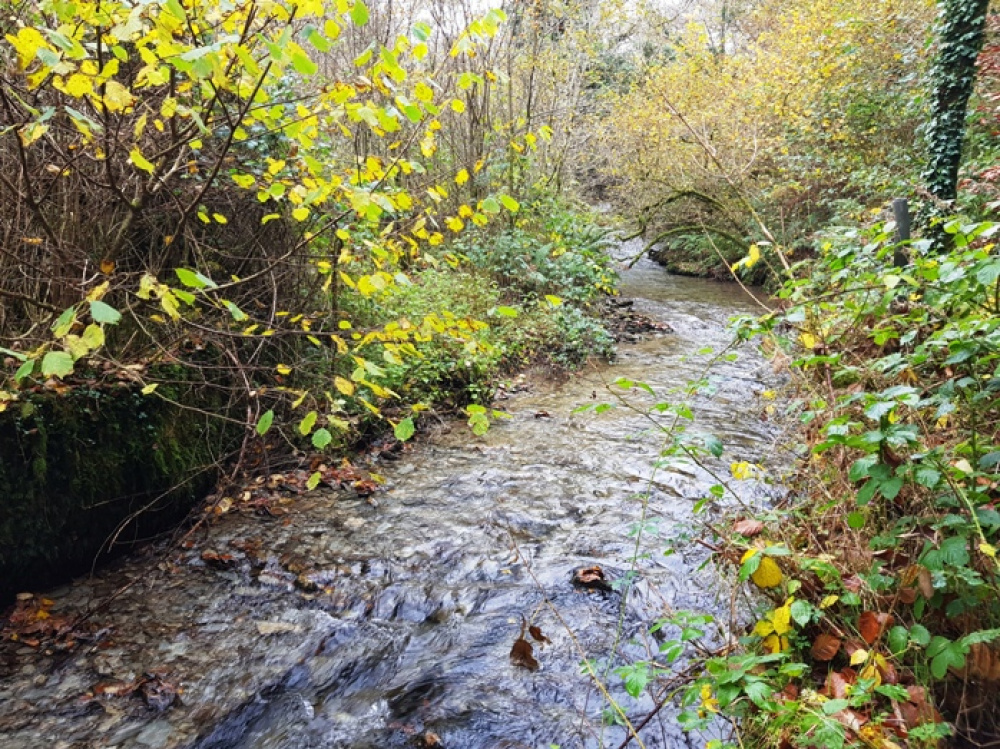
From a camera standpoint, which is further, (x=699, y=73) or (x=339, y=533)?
(x=699, y=73)

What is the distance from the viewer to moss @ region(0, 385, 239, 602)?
316 cm

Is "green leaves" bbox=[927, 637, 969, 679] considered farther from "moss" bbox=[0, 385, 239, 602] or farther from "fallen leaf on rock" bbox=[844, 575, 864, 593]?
"moss" bbox=[0, 385, 239, 602]

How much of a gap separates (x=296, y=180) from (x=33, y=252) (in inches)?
63.8

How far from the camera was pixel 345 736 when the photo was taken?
2.40m

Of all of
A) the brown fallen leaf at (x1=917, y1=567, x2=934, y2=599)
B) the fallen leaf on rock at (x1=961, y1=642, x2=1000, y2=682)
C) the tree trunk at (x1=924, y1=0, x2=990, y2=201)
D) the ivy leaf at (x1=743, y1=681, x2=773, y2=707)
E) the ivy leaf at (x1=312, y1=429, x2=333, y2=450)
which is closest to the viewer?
the ivy leaf at (x1=743, y1=681, x2=773, y2=707)

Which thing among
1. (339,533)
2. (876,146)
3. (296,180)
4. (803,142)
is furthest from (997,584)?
(803,142)

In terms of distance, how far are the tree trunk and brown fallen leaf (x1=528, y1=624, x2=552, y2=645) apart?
18.6ft

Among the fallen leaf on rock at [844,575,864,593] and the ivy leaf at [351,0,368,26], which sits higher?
the ivy leaf at [351,0,368,26]

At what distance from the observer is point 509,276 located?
8.80 m

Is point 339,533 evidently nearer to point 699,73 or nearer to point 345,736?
point 345,736

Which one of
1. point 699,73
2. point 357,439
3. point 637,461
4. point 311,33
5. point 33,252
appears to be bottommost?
point 637,461

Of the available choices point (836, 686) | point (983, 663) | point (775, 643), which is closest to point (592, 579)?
point (775, 643)

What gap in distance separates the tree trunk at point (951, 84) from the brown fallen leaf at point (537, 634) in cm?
568

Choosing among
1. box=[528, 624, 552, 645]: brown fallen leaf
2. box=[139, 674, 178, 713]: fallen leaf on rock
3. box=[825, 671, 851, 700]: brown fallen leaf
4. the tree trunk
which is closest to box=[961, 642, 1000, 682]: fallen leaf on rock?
box=[825, 671, 851, 700]: brown fallen leaf
